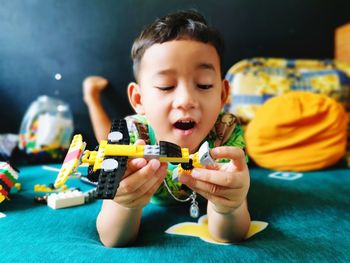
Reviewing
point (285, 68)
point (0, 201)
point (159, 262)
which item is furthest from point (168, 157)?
point (285, 68)

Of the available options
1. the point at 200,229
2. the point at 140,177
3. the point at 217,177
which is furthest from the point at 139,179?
the point at 200,229

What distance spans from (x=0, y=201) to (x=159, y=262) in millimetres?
410

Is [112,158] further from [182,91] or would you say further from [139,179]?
[182,91]

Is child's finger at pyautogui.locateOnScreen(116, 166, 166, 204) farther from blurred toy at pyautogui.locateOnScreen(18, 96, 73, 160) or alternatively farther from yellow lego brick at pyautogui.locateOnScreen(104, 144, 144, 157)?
blurred toy at pyautogui.locateOnScreen(18, 96, 73, 160)

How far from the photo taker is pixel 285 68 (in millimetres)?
1468

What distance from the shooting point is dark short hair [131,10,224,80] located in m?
0.69

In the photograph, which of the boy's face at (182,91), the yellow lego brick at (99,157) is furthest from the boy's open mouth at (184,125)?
the yellow lego brick at (99,157)

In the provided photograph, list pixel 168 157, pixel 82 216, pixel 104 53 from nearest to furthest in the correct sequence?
pixel 168 157
pixel 82 216
pixel 104 53

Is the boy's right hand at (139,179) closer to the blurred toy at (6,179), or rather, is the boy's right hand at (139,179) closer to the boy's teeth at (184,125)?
the boy's teeth at (184,125)

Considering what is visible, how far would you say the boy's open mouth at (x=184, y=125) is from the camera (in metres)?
0.63

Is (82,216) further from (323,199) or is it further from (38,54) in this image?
(38,54)

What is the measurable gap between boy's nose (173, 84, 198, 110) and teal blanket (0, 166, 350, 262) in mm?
226

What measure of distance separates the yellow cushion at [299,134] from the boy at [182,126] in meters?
0.45

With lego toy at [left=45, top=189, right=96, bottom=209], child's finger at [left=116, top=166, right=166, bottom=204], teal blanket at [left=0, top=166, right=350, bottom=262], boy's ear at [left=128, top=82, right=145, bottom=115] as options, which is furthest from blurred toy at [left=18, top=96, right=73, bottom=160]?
child's finger at [left=116, top=166, right=166, bottom=204]
